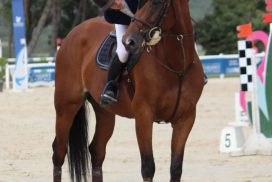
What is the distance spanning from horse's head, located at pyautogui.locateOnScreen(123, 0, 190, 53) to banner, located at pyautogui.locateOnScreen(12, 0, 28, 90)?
19210mm

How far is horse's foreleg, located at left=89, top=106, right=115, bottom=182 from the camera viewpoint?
322 inches

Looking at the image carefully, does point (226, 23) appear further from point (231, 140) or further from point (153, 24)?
point (153, 24)

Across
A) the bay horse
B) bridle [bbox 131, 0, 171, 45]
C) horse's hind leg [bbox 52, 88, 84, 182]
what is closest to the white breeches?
the bay horse

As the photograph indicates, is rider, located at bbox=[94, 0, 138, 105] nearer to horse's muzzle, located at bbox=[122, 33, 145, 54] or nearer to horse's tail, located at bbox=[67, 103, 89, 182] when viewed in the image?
horse's muzzle, located at bbox=[122, 33, 145, 54]

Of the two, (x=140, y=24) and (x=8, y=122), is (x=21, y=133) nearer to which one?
(x=8, y=122)

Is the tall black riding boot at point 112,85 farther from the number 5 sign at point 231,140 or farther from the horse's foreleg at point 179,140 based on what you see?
the number 5 sign at point 231,140

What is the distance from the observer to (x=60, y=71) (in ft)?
27.1

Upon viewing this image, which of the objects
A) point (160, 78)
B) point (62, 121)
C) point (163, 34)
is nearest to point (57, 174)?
point (62, 121)

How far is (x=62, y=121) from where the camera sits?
26.6 ft

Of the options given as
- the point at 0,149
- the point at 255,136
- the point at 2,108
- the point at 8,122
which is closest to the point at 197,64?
the point at 255,136

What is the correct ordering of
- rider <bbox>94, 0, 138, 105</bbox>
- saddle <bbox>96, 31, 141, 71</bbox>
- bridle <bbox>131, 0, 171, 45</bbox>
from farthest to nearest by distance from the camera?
1. saddle <bbox>96, 31, 141, 71</bbox>
2. rider <bbox>94, 0, 138, 105</bbox>
3. bridle <bbox>131, 0, 171, 45</bbox>

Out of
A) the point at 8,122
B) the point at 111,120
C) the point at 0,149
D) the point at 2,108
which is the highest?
the point at 111,120

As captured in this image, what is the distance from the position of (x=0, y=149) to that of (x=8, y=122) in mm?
4017

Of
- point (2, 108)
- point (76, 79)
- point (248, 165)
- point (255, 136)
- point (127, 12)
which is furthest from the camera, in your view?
point (2, 108)
